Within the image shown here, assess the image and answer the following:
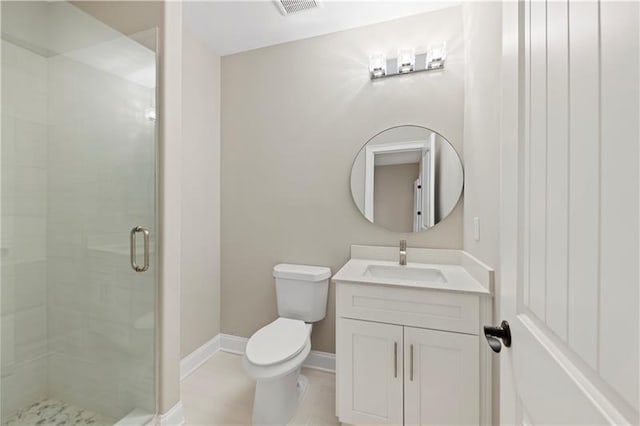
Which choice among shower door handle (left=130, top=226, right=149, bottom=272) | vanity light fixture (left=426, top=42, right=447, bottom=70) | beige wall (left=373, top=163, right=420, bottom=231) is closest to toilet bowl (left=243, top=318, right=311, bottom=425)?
shower door handle (left=130, top=226, right=149, bottom=272)

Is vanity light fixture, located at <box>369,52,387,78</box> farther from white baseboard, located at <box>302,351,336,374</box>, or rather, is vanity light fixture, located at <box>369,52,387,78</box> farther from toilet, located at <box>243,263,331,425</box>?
white baseboard, located at <box>302,351,336,374</box>

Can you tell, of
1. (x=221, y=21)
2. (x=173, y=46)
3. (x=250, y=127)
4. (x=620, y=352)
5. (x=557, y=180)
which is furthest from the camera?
(x=250, y=127)

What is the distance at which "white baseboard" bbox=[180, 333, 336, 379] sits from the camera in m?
2.01

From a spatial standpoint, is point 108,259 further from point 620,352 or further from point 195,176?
point 620,352

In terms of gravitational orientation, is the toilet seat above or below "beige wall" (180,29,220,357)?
below

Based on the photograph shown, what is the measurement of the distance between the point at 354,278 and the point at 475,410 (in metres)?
0.78

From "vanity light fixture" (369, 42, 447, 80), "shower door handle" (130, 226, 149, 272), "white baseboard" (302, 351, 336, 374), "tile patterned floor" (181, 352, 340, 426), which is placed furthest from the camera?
"white baseboard" (302, 351, 336, 374)

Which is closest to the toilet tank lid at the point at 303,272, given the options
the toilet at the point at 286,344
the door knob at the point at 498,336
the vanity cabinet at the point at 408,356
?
the toilet at the point at 286,344

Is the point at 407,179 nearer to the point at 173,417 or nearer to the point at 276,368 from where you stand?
the point at 276,368

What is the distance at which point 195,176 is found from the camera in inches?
82.8

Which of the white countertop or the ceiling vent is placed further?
the ceiling vent

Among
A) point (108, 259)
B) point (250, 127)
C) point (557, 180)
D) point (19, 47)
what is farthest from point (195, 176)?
point (557, 180)

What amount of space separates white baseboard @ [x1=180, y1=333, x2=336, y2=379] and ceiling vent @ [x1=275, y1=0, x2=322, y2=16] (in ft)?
7.79

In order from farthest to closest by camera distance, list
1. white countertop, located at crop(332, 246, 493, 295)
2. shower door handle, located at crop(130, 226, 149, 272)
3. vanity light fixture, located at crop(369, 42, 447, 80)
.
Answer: vanity light fixture, located at crop(369, 42, 447, 80), shower door handle, located at crop(130, 226, 149, 272), white countertop, located at crop(332, 246, 493, 295)
